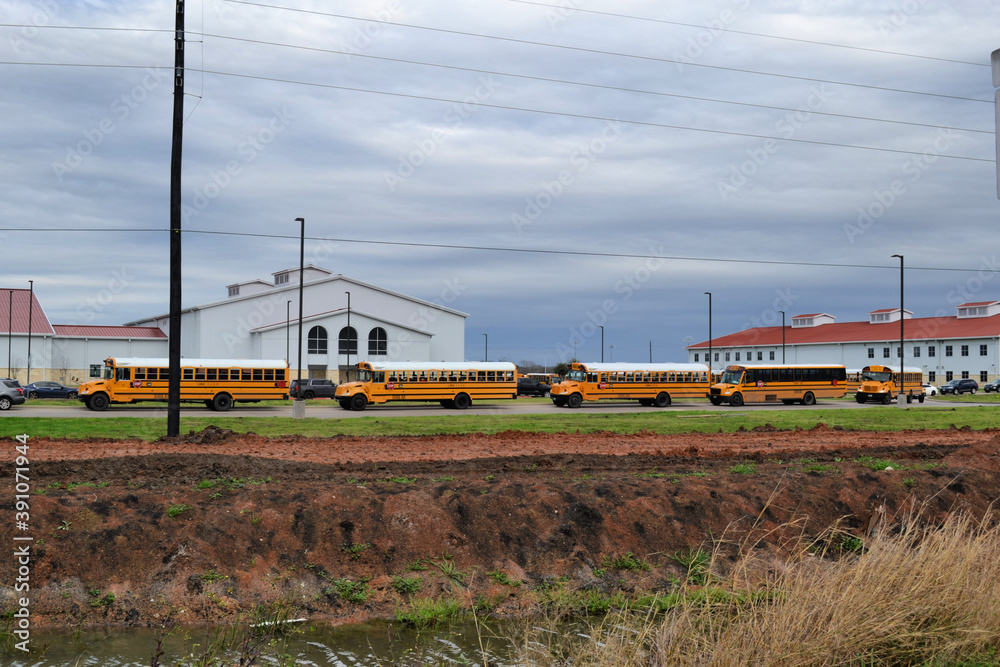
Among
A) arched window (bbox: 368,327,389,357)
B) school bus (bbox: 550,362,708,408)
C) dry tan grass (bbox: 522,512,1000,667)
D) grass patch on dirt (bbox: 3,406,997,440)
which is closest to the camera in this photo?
dry tan grass (bbox: 522,512,1000,667)

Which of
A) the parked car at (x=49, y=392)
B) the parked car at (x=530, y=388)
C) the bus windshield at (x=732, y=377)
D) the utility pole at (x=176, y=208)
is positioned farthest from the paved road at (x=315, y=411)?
the parked car at (x=49, y=392)

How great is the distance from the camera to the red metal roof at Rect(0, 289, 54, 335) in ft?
225

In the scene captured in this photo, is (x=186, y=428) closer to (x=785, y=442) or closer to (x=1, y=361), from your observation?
(x=785, y=442)

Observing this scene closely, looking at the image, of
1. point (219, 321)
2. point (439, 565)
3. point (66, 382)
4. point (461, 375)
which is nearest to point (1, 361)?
point (66, 382)

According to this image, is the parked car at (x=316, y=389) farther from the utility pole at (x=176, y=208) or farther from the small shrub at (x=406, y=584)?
the small shrub at (x=406, y=584)

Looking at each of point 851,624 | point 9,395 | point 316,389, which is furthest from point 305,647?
point 316,389

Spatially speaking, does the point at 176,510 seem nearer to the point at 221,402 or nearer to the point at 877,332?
the point at 221,402

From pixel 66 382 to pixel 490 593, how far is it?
70301 millimetres

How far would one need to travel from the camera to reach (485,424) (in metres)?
27.5

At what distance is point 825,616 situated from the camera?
5363 millimetres

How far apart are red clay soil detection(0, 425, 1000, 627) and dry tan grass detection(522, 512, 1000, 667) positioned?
1.04 metres

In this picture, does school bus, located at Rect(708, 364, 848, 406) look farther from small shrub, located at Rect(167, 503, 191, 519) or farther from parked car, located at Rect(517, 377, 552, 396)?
small shrub, located at Rect(167, 503, 191, 519)

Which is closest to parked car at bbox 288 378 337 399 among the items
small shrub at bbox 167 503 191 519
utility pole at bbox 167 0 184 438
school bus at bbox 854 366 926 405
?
Answer: utility pole at bbox 167 0 184 438

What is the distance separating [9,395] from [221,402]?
27.8ft
